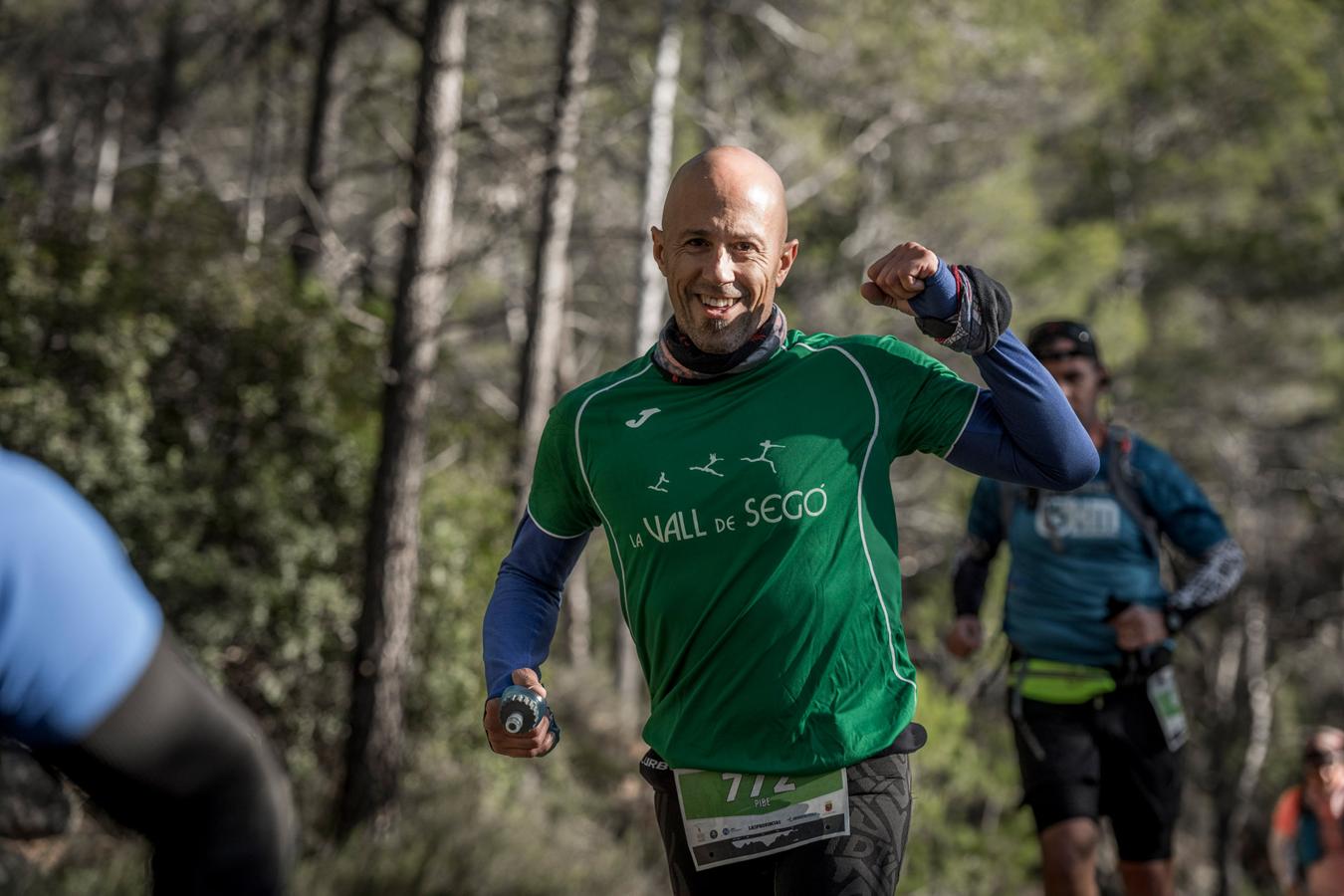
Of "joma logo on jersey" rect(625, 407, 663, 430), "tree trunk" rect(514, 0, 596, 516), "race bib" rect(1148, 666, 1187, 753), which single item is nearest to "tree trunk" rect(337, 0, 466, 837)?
"tree trunk" rect(514, 0, 596, 516)

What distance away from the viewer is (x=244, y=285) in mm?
9852

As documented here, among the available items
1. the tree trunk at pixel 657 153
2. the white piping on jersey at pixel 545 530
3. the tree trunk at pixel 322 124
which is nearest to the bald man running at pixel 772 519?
the white piping on jersey at pixel 545 530

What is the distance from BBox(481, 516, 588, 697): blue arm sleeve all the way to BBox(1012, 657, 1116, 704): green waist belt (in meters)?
2.27

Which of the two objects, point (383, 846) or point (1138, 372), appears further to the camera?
point (1138, 372)

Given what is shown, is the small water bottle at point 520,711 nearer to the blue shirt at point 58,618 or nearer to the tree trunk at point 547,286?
the blue shirt at point 58,618

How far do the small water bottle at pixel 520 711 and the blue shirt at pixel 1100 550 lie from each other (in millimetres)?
2564

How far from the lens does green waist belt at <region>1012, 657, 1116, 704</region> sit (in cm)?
494

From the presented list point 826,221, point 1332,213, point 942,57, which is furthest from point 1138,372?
point 942,57

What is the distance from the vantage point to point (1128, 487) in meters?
4.95

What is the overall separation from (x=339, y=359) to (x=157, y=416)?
1220 mm

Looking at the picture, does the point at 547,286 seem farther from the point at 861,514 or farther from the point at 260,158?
the point at 861,514

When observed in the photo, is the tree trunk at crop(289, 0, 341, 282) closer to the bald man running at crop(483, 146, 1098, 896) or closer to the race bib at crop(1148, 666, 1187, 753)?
the race bib at crop(1148, 666, 1187, 753)

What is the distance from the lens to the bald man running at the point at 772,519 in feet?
9.42

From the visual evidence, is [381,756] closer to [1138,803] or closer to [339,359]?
[339,359]
